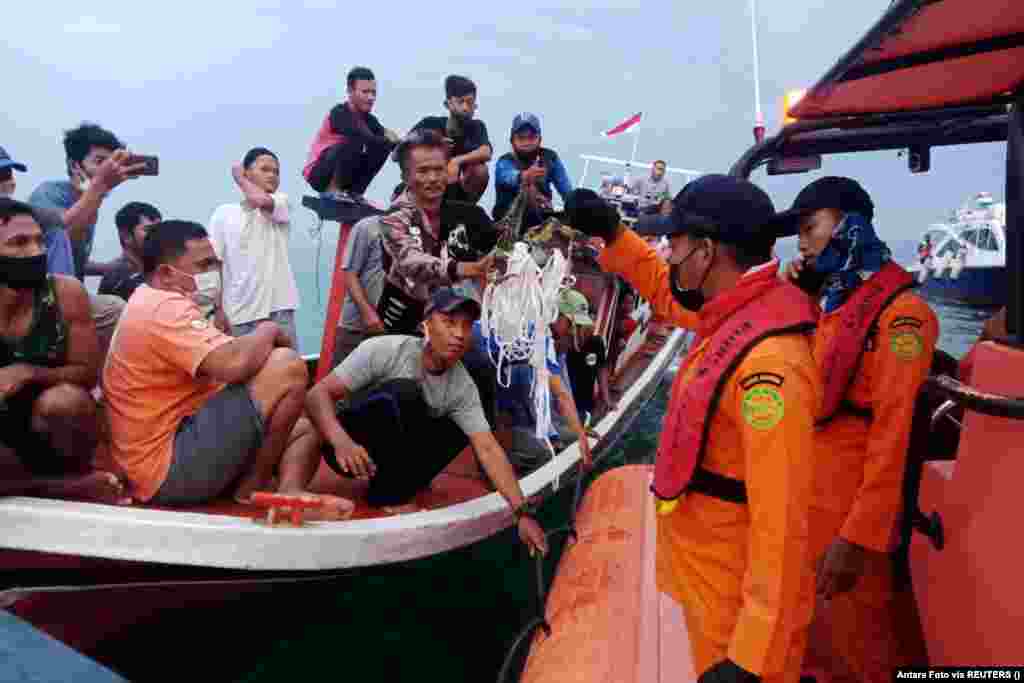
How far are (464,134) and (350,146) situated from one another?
1.01 m

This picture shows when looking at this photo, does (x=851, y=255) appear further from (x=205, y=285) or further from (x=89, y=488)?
(x=89, y=488)

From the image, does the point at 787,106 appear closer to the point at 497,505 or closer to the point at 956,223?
the point at 497,505

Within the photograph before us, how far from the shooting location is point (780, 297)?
1.93m

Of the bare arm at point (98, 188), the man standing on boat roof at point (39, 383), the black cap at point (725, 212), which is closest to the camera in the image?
the black cap at point (725, 212)

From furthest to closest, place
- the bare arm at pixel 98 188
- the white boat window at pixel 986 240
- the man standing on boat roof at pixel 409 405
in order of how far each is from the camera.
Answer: the white boat window at pixel 986 240
the bare arm at pixel 98 188
the man standing on boat roof at pixel 409 405

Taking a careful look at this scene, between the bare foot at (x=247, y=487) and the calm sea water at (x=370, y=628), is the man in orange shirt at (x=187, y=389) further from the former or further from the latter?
the calm sea water at (x=370, y=628)

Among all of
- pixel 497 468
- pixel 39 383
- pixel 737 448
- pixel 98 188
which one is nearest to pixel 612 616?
pixel 497 468

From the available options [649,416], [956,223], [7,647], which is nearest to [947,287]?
[956,223]

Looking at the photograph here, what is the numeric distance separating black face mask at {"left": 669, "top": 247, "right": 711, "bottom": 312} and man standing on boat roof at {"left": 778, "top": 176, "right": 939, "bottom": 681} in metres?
0.58

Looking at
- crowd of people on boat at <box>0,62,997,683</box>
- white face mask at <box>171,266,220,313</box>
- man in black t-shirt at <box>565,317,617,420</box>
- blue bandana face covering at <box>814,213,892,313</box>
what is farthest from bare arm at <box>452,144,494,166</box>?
blue bandana face covering at <box>814,213,892,313</box>

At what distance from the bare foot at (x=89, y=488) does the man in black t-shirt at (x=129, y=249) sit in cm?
262

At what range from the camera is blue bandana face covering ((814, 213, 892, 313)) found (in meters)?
2.74

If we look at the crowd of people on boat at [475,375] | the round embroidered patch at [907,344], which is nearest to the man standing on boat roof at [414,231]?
the crowd of people on boat at [475,375]

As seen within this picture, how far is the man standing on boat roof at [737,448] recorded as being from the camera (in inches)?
67.4
